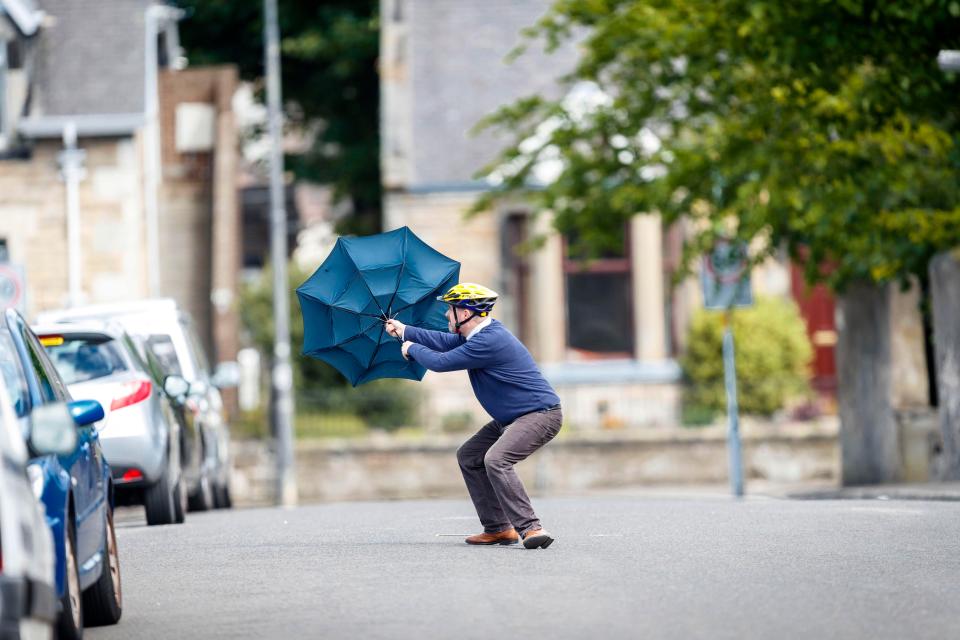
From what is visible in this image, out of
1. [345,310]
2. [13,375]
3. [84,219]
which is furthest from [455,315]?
[84,219]

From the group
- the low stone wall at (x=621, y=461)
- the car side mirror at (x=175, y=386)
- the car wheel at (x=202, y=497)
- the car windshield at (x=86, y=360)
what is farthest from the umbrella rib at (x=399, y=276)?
the low stone wall at (x=621, y=461)

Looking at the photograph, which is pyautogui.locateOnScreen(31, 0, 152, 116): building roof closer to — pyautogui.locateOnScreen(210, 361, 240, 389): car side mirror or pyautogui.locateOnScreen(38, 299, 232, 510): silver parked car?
pyautogui.locateOnScreen(210, 361, 240, 389): car side mirror

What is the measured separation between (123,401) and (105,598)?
247 inches

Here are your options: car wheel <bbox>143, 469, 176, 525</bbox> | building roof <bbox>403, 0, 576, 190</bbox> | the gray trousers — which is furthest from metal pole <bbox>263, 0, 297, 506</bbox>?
the gray trousers

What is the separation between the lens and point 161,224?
36.8m

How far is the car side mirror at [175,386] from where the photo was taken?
1622 cm

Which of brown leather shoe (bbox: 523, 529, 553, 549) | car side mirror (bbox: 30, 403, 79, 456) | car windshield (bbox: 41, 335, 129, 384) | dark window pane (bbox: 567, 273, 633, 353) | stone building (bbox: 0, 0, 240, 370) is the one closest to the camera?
car side mirror (bbox: 30, 403, 79, 456)

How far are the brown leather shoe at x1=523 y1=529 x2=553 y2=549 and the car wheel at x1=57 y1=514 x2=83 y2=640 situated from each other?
12.5 feet

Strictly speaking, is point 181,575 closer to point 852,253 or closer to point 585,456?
point 852,253

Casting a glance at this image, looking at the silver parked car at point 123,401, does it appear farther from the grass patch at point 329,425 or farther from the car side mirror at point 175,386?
the grass patch at point 329,425

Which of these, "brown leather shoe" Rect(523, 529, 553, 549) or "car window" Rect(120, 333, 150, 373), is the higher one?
"car window" Rect(120, 333, 150, 373)

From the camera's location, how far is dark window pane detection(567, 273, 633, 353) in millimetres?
34281

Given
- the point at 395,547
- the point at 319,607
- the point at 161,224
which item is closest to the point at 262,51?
the point at 161,224

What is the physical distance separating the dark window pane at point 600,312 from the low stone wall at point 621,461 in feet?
10.7
